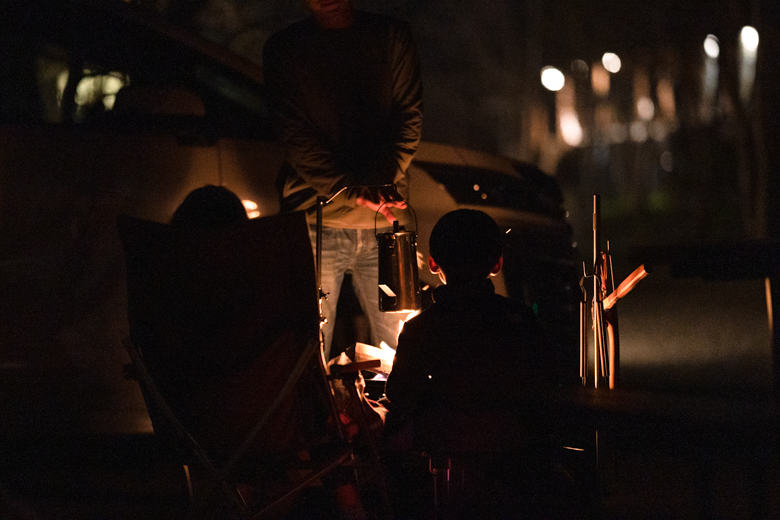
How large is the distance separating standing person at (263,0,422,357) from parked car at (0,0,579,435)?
402 mm

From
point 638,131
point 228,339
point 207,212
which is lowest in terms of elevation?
point 228,339

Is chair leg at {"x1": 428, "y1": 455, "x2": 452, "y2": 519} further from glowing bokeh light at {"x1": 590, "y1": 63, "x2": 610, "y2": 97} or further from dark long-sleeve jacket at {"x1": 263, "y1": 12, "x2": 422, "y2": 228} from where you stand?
glowing bokeh light at {"x1": 590, "y1": 63, "x2": 610, "y2": 97}

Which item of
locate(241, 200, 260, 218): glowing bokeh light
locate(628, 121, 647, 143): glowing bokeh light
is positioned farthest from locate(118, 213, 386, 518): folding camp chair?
locate(628, 121, 647, 143): glowing bokeh light

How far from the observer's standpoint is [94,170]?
3137 millimetres

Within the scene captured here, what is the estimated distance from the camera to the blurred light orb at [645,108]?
2702 centimetres

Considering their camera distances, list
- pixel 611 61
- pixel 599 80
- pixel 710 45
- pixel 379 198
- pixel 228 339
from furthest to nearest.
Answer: pixel 599 80 < pixel 611 61 < pixel 710 45 < pixel 379 198 < pixel 228 339

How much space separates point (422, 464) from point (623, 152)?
98.2ft

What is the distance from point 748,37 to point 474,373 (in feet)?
29.1

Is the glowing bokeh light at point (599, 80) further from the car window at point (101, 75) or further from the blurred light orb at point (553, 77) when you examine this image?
the car window at point (101, 75)

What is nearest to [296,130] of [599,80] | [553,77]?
[553,77]

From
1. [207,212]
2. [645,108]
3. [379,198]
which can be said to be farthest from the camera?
[645,108]

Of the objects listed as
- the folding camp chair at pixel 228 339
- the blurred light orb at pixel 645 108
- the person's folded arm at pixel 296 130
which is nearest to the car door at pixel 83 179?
the person's folded arm at pixel 296 130

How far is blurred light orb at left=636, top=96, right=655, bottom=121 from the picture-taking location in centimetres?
2702

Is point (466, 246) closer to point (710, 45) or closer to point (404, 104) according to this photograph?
Answer: point (404, 104)
